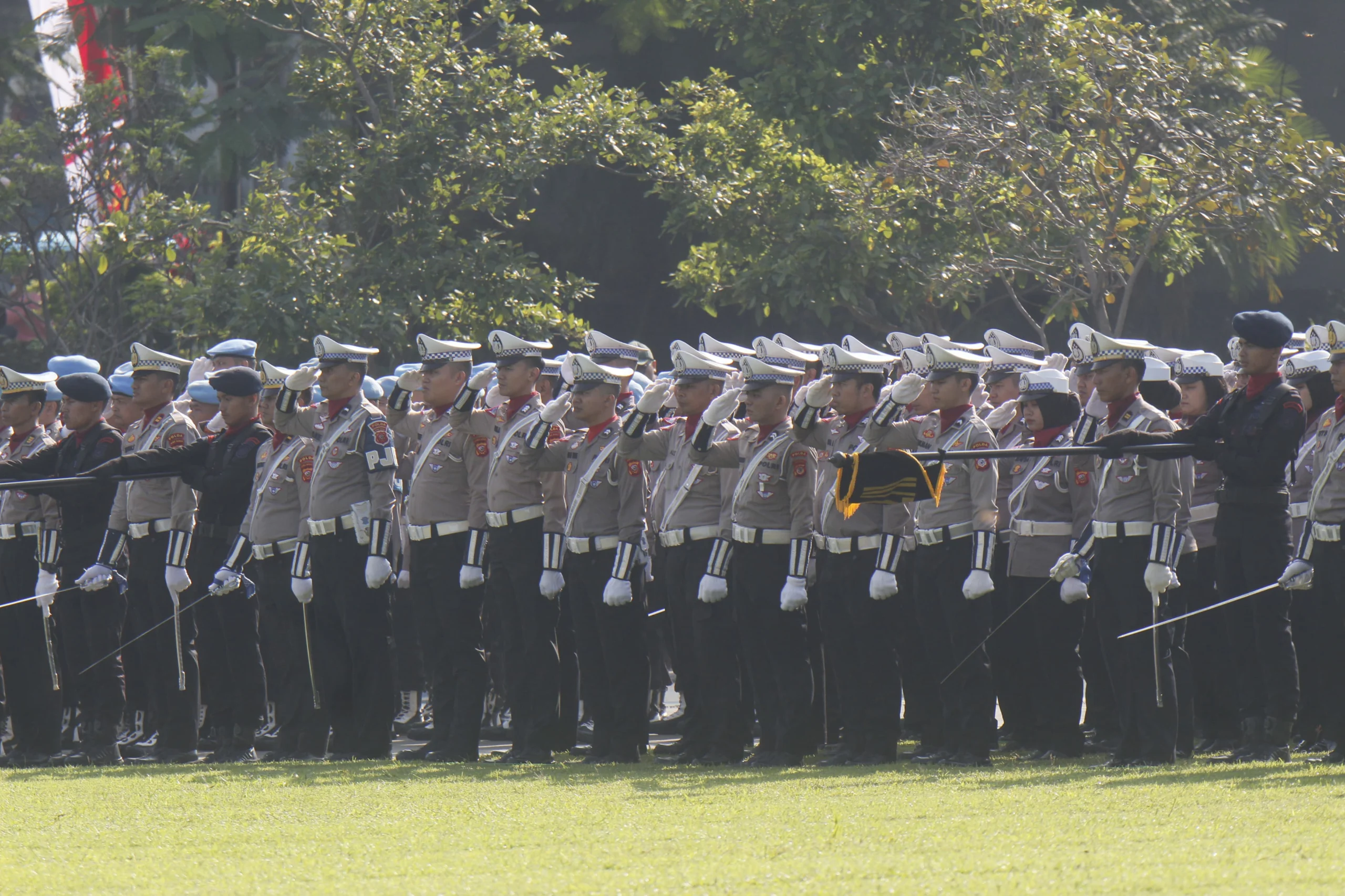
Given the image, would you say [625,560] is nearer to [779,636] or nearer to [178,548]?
[779,636]

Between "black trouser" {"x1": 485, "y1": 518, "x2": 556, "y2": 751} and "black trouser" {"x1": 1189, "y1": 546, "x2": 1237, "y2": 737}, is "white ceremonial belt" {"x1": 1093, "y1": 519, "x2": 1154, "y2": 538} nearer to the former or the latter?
"black trouser" {"x1": 1189, "y1": 546, "x2": 1237, "y2": 737}

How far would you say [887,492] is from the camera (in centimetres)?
852

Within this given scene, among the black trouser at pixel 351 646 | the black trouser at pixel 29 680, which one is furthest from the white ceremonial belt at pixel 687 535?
the black trouser at pixel 29 680

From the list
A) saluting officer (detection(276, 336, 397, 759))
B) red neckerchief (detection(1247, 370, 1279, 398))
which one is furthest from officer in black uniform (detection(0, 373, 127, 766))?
red neckerchief (detection(1247, 370, 1279, 398))

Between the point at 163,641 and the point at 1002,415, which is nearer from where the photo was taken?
the point at 1002,415

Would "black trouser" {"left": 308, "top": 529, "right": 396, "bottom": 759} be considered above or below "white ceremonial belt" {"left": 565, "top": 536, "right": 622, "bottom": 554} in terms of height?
below

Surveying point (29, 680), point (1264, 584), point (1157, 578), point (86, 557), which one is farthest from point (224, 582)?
point (1264, 584)

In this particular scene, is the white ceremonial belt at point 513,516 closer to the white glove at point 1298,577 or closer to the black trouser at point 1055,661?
the black trouser at point 1055,661

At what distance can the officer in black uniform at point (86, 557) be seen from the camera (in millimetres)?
10492

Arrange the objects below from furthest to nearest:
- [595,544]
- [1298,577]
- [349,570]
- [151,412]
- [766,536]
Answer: [151,412], [349,570], [595,544], [766,536], [1298,577]

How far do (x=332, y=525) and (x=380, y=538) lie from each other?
0.35m

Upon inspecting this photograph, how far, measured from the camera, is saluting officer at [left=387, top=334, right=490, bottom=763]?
9.85 meters

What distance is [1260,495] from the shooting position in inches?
336

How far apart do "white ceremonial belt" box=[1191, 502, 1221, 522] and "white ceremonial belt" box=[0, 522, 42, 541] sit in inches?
253
